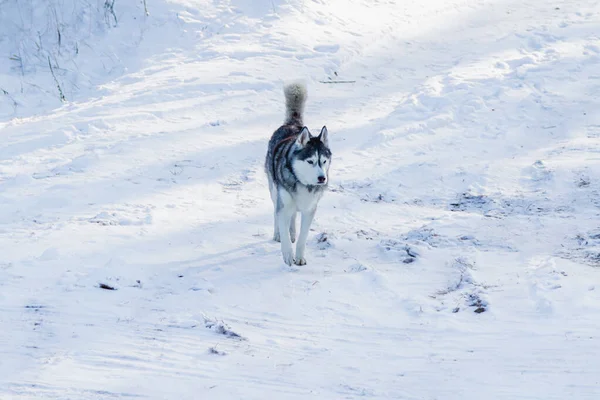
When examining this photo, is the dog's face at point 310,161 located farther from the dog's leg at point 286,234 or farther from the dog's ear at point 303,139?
the dog's leg at point 286,234

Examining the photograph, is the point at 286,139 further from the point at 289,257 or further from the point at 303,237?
the point at 289,257

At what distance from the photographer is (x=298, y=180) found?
19.7 feet

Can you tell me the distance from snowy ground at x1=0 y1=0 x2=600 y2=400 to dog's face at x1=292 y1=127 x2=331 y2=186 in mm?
885

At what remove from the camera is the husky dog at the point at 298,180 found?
5.89 meters

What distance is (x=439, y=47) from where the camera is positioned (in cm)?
1211

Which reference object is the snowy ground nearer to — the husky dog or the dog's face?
the husky dog

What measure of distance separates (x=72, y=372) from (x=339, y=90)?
7.26m

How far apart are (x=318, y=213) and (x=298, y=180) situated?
1.30m

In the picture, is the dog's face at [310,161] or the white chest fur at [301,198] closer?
the dog's face at [310,161]

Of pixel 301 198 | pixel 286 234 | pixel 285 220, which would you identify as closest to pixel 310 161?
pixel 301 198

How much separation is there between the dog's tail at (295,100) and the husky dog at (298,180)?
617 mm

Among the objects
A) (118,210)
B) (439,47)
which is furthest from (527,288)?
(439,47)

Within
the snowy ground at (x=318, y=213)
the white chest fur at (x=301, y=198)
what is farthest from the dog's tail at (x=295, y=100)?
the white chest fur at (x=301, y=198)

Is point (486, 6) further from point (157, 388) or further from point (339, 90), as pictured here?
point (157, 388)
